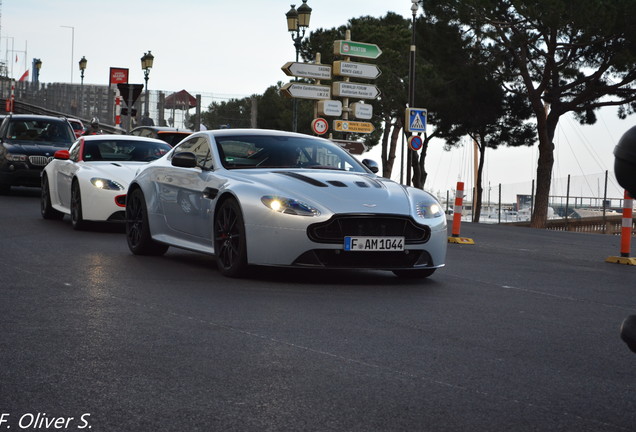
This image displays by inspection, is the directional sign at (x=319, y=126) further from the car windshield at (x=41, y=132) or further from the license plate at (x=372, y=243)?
the license plate at (x=372, y=243)

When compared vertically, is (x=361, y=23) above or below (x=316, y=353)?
above

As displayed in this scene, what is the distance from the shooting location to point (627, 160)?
127 inches

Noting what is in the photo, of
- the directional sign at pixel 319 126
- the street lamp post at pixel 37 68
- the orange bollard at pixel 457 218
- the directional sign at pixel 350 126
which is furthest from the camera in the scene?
the street lamp post at pixel 37 68

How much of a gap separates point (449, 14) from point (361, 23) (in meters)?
23.1

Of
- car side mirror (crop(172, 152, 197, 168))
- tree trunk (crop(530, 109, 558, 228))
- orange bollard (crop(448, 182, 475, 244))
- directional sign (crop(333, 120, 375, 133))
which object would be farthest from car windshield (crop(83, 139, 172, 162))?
tree trunk (crop(530, 109, 558, 228))

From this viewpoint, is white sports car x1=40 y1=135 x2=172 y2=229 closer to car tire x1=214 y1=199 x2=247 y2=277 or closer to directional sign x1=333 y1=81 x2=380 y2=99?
car tire x1=214 y1=199 x2=247 y2=277

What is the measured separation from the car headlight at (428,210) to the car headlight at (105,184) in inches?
231

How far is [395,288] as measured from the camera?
9133 millimetres

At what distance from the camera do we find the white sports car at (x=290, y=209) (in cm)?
898

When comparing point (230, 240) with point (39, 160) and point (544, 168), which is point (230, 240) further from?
point (544, 168)

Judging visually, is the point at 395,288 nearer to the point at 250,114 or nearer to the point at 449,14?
the point at 449,14

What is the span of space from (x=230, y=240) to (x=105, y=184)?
5.26 meters

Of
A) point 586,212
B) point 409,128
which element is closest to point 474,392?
point 409,128

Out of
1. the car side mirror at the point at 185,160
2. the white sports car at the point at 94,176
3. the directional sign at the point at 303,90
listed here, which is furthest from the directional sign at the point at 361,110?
the car side mirror at the point at 185,160
